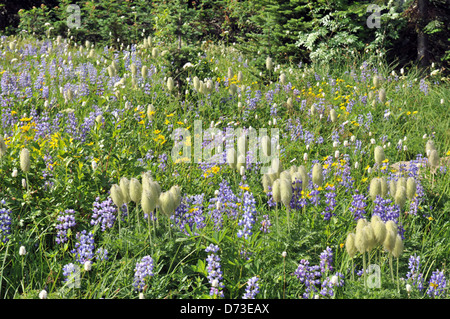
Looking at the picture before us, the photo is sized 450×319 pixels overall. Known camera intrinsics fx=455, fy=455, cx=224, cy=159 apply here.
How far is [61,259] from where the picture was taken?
2.37m

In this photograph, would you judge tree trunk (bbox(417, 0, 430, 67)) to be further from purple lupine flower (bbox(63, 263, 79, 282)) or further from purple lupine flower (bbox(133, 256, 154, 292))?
purple lupine flower (bbox(63, 263, 79, 282))

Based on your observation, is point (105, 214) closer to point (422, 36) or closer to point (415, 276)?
point (415, 276)

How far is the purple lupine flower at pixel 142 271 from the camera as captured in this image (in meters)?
1.95

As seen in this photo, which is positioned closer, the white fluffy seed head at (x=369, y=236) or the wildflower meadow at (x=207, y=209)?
the white fluffy seed head at (x=369, y=236)

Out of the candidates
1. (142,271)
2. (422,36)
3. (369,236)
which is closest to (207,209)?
(142,271)

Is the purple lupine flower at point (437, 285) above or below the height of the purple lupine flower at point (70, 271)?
below

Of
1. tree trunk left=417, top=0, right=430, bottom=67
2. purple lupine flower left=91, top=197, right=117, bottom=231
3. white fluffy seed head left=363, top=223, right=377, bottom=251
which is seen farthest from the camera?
tree trunk left=417, top=0, right=430, bottom=67

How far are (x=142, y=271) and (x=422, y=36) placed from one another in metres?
6.62

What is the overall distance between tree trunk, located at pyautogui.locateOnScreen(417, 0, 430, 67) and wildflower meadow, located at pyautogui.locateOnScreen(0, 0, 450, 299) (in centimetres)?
287

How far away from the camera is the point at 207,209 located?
2.91m

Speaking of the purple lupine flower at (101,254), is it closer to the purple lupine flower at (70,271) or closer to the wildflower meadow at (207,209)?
the wildflower meadow at (207,209)

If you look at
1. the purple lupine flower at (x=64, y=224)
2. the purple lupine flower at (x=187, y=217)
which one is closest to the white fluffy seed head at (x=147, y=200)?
the purple lupine flower at (x=187, y=217)

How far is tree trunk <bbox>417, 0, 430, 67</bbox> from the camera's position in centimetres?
684

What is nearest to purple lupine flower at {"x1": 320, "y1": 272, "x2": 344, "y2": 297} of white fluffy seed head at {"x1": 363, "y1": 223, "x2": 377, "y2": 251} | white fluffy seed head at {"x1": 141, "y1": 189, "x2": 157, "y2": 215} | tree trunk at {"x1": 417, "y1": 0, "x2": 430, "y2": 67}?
white fluffy seed head at {"x1": 363, "y1": 223, "x2": 377, "y2": 251}
